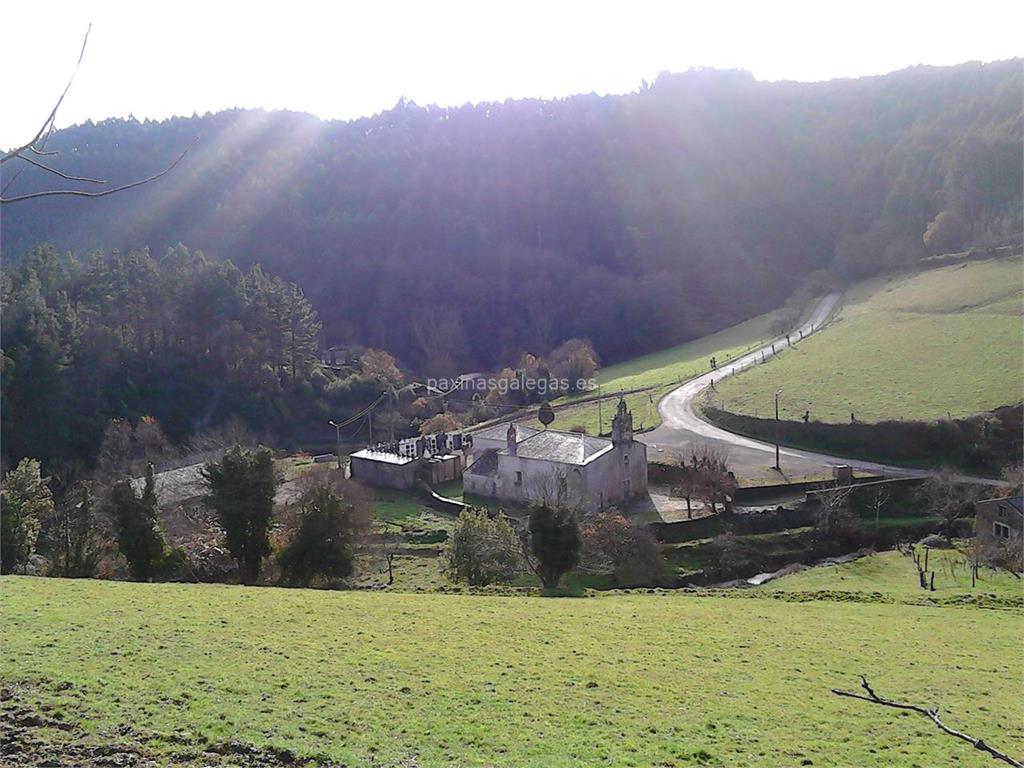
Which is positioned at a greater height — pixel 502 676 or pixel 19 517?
pixel 19 517

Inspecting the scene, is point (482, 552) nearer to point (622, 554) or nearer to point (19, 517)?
point (622, 554)

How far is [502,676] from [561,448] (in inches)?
1024

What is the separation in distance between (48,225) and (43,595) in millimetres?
120624

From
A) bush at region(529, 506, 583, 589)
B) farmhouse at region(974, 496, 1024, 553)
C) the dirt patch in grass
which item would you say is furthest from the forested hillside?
the dirt patch in grass

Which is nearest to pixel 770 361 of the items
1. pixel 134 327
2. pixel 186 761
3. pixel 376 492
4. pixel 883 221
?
pixel 376 492

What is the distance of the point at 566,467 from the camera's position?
36906 millimetres

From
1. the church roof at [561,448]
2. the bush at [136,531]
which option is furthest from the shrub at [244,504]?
the church roof at [561,448]

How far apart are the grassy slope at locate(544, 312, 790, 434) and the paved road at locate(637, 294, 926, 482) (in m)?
1.59

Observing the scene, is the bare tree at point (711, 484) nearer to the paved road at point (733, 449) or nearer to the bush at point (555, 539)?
the paved road at point (733, 449)

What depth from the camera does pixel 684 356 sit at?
78.4 metres

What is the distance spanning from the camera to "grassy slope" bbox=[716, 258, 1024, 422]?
4491cm

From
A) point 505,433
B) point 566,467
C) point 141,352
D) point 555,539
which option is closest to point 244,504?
point 555,539

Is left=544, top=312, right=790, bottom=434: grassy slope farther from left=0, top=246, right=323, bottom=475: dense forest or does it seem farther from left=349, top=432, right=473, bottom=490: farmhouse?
left=0, top=246, right=323, bottom=475: dense forest

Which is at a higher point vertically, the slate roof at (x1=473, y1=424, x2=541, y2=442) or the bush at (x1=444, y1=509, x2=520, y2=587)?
the slate roof at (x1=473, y1=424, x2=541, y2=442)
